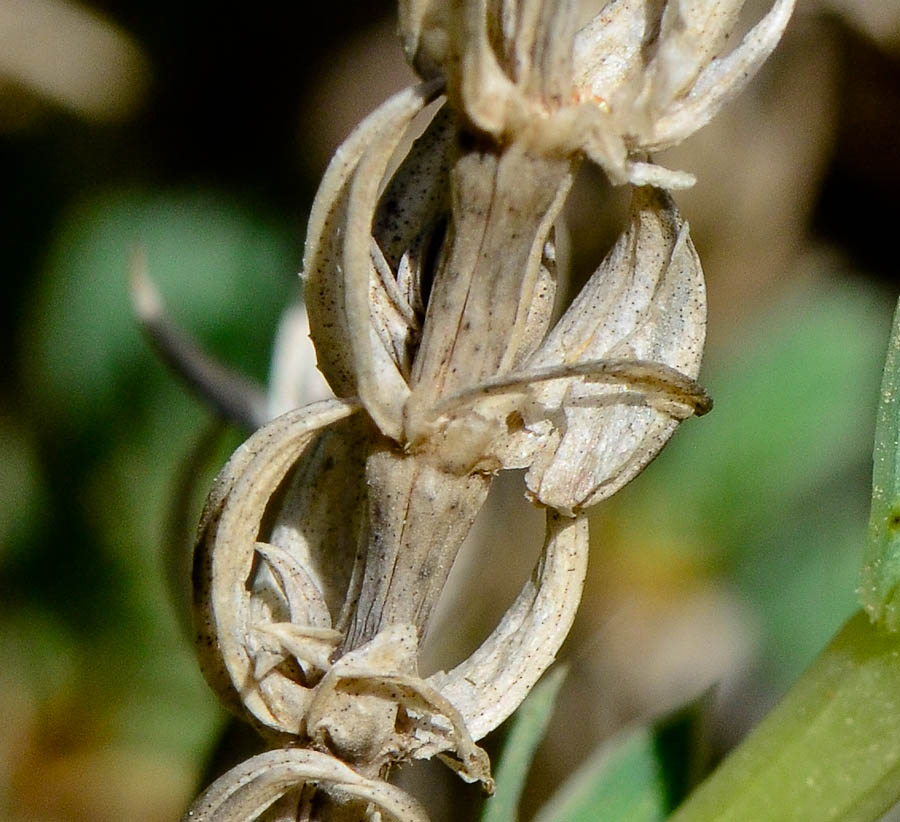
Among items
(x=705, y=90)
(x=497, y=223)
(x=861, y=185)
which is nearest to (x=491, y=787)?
(x=497, y=223)

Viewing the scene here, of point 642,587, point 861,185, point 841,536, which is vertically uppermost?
point 861,185

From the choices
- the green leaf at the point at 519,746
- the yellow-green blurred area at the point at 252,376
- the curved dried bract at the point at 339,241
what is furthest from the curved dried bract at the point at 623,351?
Answer: the yellow-green blurred area at the point at 252,376

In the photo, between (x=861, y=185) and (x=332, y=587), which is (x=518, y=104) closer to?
(x=332, y=587)

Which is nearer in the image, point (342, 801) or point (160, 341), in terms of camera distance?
point (342, 801)

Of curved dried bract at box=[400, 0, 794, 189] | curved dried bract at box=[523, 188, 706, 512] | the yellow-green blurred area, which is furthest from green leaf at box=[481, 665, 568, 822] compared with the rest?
the yellow-green blurred area

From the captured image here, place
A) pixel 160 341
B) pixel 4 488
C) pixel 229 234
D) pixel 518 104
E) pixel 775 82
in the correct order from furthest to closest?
pixel 229 234 < pixel 775 82 < pixel 4 488 < pixel 160 341 < pixel 518 104

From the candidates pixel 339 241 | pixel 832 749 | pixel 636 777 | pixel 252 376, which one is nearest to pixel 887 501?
pixel 832 749

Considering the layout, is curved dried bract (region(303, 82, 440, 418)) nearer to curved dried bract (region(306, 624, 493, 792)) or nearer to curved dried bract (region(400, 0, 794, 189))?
curved dried bract (region(400, 0, 794, 189))
